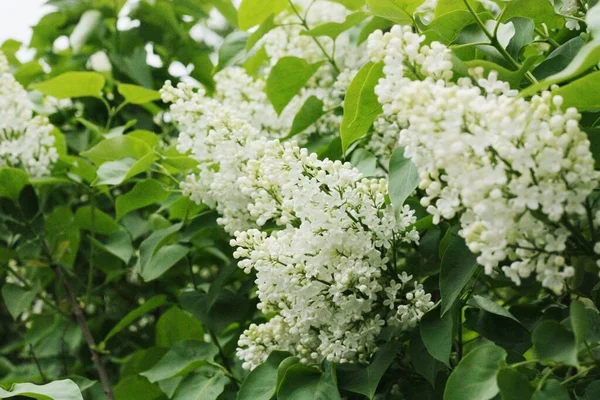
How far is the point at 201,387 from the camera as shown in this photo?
3.98 ft

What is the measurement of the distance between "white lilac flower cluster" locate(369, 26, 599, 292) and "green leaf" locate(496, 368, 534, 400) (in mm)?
106

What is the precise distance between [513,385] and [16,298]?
1216 mm

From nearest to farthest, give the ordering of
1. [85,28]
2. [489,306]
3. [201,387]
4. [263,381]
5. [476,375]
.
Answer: [476,375], [489,306], [263,381], [201,387], [85,28]

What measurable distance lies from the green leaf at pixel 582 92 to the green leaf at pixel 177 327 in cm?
93

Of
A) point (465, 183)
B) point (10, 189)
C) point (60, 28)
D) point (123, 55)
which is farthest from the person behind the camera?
point (60, 28)

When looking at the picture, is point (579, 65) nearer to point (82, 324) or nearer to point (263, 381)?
point (263, 381)

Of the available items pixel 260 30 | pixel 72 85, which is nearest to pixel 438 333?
pixel 260 30

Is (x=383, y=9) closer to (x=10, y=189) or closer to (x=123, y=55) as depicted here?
(x=10, y=189)

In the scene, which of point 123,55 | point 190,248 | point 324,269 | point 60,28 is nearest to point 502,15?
point 324,269

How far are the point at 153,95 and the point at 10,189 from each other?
1.24 ft

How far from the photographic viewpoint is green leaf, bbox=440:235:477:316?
0.90m

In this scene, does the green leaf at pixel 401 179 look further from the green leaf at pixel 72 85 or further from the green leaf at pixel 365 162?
the green leaf at pixel 72 85

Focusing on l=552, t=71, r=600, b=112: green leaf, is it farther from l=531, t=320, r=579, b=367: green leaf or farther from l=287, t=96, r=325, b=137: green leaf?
l=287, t=96, r=325, b=137: green leaf

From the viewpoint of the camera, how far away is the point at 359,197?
3.20 ft
